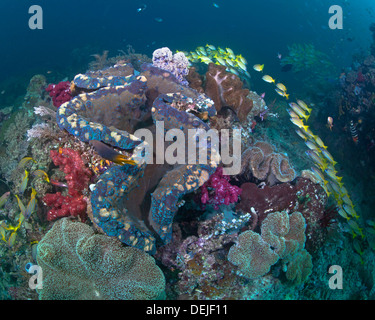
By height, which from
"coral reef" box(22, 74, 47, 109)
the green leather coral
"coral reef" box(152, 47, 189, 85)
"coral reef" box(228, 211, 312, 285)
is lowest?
"coral reef" box(228, 211, 312, 285)

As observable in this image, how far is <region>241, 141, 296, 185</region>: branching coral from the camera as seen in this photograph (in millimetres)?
4020

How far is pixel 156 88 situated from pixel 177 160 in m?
1.43

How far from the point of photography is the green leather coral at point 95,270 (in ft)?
8.06

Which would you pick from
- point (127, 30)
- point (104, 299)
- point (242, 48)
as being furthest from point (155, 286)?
point (127, 30)

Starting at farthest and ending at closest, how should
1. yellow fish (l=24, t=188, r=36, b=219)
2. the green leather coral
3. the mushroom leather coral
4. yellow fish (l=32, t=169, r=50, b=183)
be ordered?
the mushroom leather coral < yellow fish (l=32, t=169, r=50, b=183) < yellow fish (l=24, t=188, r=36, b=219) < the green leather coral

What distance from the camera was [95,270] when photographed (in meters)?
2.49

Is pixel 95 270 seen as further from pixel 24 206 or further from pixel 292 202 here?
pixel 292 202

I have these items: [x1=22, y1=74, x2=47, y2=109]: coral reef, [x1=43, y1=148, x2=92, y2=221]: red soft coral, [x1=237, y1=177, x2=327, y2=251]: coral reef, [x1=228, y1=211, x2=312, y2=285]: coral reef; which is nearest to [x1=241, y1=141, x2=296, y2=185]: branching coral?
[x1=237, y1=177, x2=327, y2=251]: coral reef

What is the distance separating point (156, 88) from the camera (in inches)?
146

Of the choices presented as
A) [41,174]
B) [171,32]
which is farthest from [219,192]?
[171,32]

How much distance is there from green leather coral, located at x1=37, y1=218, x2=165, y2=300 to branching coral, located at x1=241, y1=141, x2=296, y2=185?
94.3 inches

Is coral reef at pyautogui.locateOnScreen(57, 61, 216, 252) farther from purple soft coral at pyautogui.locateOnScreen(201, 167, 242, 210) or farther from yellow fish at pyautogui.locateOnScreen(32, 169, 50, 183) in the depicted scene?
yellow fish at pyautogui.locateOnScreen(32, 169, 50, 183)

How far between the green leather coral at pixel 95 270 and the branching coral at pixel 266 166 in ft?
7.86
